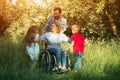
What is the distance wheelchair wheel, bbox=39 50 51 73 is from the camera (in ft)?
35.7

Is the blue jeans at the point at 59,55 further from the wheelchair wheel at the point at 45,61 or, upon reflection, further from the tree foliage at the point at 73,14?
the tree foliage at the point at 73,14

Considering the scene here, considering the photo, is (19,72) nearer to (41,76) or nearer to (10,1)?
(41,76)

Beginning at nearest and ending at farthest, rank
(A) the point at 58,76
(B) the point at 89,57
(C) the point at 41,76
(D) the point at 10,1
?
(C) the point at 41,76
(A) the point at 58,76
(B) the point at 89,57
(D) the point at 10,1

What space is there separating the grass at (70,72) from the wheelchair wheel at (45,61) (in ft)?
1.08

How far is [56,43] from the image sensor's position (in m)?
11.2

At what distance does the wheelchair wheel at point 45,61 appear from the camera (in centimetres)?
1087

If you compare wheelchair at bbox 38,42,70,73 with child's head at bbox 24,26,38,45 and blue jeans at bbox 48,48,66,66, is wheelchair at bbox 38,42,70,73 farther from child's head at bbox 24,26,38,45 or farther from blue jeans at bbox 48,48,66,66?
child's head at bbox 24,26,38,45

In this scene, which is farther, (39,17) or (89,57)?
(39,17)

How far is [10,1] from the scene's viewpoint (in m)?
22.0

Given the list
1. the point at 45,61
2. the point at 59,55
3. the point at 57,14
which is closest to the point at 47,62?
the point at 45,61

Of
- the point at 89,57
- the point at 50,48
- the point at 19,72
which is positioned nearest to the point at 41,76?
the point at 19,72

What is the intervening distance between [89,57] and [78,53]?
4.87 feet

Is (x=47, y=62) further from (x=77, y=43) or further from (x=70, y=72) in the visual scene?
(x=77, y=43)

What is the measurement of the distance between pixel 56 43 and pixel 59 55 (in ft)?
1.09
